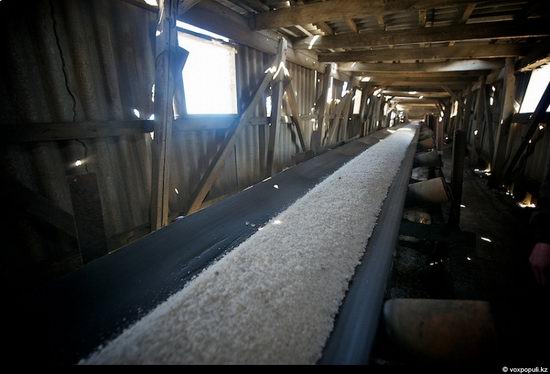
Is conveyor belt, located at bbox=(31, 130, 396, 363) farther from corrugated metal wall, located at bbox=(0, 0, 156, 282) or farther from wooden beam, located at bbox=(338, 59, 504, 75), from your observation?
wooden beam, located at bbox=(338, 59, 504, 75)

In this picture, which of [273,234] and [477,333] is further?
[273,234]

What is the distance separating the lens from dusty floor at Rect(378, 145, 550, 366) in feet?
5.59

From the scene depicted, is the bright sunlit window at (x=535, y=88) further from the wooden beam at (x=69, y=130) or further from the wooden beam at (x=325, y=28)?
the wooden beam at (x=69, y=130)

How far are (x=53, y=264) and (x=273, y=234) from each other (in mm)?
2416

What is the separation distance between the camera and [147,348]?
747 mm

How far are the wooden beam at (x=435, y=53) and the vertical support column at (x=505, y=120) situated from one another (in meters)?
0.66

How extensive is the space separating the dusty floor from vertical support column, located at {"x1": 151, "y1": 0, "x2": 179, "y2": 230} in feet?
8.28

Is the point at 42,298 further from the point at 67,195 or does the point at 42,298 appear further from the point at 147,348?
the point at 67,195

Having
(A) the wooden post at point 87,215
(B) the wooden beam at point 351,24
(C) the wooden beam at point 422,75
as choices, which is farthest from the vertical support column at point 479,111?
(A) the wooden post at point 87,215

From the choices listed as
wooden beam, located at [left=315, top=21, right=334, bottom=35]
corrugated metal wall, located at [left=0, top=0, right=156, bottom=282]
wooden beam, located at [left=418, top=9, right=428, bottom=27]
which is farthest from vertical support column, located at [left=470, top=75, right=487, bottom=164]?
corrugated metal wall, located at [left=0, top=0, right=156, bottom=282]

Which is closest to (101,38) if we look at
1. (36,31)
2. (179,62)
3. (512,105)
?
(36,31)

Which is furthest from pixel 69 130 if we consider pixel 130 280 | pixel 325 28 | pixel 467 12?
pixel 467 12

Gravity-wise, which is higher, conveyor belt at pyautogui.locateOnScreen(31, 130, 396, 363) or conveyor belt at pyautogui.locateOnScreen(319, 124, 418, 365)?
conveyor belt at pyautogui.locateOnScreen(319, 124, 418, 365)

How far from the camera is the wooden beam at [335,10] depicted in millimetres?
3177
